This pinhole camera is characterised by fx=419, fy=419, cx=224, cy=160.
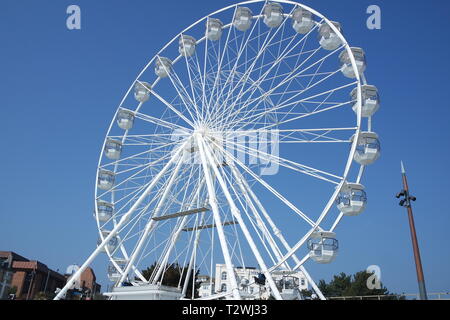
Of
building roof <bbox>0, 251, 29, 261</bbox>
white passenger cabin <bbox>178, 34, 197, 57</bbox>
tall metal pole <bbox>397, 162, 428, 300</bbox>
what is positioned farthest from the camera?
building roof <bbox>0, 251, 29, 261</bbox>

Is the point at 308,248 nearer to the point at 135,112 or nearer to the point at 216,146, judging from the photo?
the point at 216,146

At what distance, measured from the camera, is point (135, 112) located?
23.1m

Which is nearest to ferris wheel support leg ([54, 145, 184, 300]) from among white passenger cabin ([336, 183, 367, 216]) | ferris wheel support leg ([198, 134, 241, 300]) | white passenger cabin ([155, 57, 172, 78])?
ferris wheel support leg ([198, 134, 241, 300])

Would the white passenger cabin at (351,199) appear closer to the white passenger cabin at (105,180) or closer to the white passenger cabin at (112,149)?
the white passenger cabin at (105,180)

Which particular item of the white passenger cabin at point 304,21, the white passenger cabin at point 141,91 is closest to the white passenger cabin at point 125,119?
the white passenger cabin at point 141,91

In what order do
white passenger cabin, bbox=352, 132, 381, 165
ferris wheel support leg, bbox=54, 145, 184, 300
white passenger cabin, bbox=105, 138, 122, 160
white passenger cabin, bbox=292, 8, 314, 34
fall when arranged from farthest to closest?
white passenger cabin, bbox=105, 138, 122, 160 < white passenger cabin, bbox=292, 8, 314, 34 < ferris wheel support leg, bbox=54, 145, 184, 300 < white passenger cabin, bbox=352, 132, 381, 165

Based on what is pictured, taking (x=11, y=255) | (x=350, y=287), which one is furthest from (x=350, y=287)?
(x=11, y=255)

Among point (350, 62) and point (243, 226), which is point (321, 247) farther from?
point (350, 62)

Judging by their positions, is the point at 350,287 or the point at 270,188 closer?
the point at 270,188

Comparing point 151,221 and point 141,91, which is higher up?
point 141,91

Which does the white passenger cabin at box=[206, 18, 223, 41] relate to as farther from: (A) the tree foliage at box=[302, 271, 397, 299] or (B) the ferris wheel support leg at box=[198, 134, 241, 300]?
(A) the tree foliage at box=[302, 271, 397, 299]

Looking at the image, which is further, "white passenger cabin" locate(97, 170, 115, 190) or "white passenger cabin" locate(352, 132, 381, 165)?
"white passenger cabin" locate(97, 170, 115, 190)

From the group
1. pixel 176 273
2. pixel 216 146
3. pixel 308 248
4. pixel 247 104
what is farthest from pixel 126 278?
pixel 176 273

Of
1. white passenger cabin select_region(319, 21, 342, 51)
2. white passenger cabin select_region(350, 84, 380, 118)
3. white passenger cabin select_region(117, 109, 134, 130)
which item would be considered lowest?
white passenger cabin select_region(350, 84, 380, 118)
